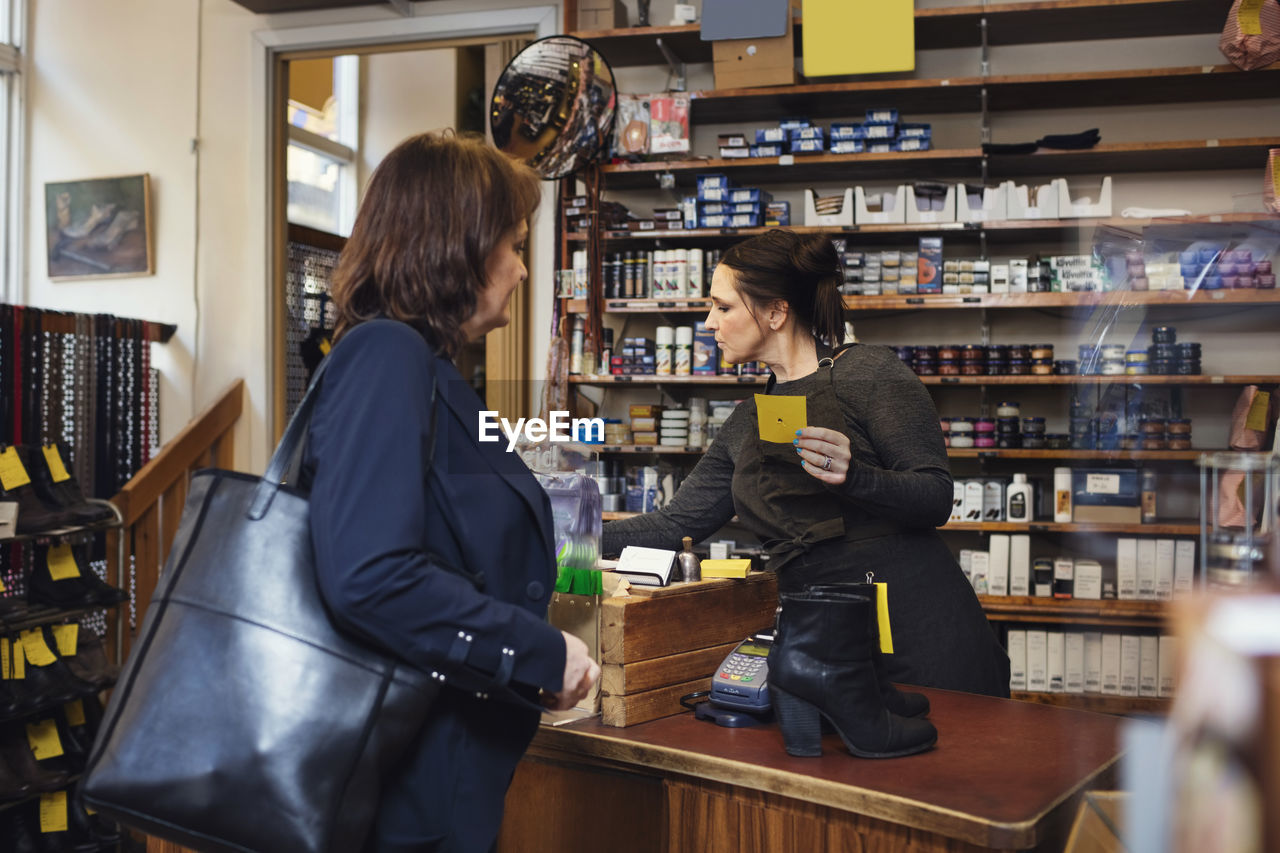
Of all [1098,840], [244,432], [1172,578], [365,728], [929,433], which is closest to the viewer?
[1172,578]

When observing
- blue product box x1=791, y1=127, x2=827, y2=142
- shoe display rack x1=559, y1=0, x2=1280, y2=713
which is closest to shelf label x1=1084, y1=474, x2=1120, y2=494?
shoe display rack x1=559, y1=0, x2=1280, y2=713

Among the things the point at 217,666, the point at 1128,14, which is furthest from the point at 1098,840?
the point at 1128,14

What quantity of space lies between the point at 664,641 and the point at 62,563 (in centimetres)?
250

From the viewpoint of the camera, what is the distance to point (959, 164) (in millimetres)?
4371

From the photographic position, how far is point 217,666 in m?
1.14

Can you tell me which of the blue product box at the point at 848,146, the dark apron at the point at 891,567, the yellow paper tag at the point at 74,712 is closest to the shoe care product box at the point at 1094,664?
the dark apron at the point at 891,567

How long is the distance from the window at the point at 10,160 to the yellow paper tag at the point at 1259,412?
5.70 m

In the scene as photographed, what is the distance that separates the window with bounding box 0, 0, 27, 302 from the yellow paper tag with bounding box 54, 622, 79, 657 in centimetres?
297

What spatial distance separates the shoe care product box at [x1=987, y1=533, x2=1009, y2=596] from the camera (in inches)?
165

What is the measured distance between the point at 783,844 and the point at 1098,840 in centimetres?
59

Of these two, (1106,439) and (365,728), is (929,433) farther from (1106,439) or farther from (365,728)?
(365,728)

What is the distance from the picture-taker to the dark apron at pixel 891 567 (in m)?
2.17

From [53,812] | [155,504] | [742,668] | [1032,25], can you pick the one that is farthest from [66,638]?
[1032,25]

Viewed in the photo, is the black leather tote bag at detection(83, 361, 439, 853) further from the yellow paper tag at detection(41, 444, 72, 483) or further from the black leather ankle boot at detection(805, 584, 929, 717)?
the yellow paper tag at detection(41, 444, 72, 483)
